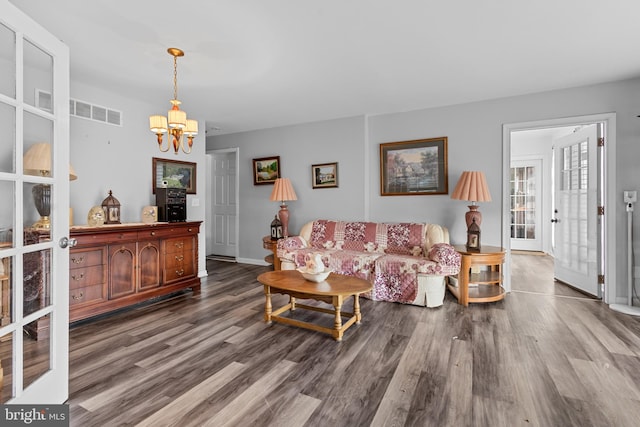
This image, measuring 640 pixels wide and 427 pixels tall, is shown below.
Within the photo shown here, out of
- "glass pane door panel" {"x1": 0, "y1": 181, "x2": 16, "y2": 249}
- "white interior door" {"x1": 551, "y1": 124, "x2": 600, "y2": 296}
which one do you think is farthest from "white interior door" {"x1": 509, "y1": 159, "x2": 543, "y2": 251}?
"glass pane door panel" {"x1": 0, "y1": 181, "x2": 16, "y2": 249}

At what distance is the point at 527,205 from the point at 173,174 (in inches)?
282

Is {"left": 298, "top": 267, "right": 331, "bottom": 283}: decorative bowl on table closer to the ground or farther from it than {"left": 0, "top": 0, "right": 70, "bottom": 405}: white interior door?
closer to the ground

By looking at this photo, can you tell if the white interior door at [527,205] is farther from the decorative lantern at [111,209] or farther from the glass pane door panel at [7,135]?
the glass pane door panel at [7,135]

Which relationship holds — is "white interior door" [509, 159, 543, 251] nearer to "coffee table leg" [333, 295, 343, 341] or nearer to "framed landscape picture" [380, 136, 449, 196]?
"framed landscape picture" [380, 136, 449, 196]

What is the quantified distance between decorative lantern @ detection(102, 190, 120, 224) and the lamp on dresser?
12.7ft

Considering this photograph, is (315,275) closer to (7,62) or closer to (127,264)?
(127,264)

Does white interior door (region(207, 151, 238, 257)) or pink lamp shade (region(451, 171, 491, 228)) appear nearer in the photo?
pink lamp shade (region(451, 171, 491, 228))

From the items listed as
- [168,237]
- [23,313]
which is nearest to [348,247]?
[168,237]

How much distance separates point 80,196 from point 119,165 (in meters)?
0.58

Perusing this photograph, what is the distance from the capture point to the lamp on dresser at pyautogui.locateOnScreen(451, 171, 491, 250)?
11.6ft

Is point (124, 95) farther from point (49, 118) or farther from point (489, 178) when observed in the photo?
point (489, 178)

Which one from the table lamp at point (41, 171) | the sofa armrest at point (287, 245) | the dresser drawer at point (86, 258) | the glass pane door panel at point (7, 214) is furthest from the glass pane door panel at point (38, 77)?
the sofa armrest at point (287, 245)

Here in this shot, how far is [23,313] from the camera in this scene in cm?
140

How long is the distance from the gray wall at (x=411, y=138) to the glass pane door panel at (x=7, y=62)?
3.86m
